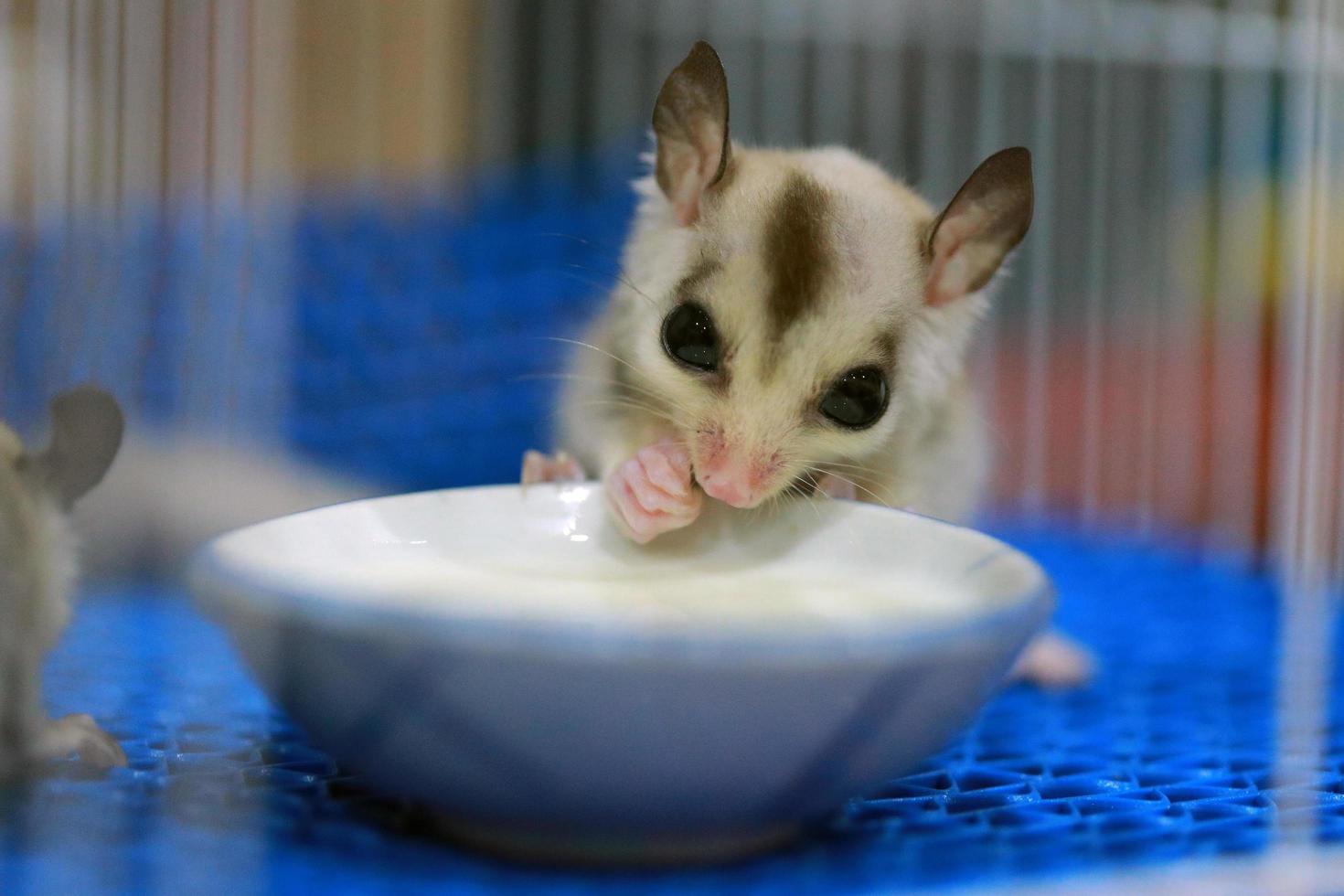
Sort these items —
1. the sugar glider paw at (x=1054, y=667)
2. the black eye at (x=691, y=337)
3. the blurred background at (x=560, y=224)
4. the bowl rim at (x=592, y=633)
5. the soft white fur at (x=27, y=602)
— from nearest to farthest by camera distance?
the bowl rim at (x=592, y=633) → the soft white fur at (x=27, y=602) → the blurred background at (x=560, y=224) → the black eye at (x=691, y=337) → the sugar glider paw at (x=1054, y=667)

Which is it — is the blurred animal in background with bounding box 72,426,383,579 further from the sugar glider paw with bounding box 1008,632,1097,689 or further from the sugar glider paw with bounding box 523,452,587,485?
the sugar glider paw with bounding box 1008,632,1097,689

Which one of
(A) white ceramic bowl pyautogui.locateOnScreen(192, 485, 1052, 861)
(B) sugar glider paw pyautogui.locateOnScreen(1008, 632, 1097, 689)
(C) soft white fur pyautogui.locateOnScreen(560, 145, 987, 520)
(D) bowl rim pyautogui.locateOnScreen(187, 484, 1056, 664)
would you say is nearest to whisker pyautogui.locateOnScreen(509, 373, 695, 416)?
(C) soft white fur pyautogui.locateOnScreen(560, 145, 987, 520)

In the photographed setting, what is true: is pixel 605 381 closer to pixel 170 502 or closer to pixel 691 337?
pixel 691 337

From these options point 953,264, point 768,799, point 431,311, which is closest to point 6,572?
point 768,799

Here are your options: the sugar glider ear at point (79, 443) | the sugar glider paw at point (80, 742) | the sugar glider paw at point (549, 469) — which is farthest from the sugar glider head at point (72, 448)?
the sugar glider paw at point (549, 469)

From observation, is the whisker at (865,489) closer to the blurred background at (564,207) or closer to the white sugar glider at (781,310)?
the white sugar glider at (781,310)

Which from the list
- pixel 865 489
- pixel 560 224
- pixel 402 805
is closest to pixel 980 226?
pixel 865 489
